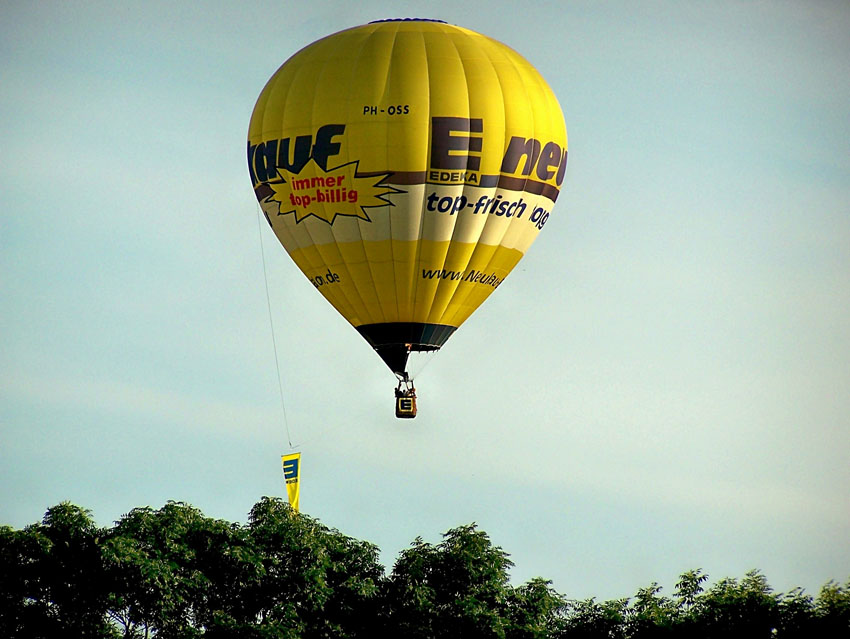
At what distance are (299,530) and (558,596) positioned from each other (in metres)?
9.04

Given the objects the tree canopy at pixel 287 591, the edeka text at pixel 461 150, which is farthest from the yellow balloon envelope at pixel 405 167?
the tree canopy at pixel 287 591

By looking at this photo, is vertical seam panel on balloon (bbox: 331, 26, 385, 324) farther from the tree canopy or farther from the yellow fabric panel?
the tree canopy

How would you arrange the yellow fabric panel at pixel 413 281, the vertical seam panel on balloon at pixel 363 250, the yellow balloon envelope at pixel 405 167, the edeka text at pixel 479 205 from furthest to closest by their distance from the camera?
the yellow fabric panel at pixel 413 281 → the vertical seam panel on balloon at pixel 363 250 → the edeka text at pixel 479 205 → the yellow balloon envelope at pixel 405 167

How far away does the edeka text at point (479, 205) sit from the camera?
66.2m

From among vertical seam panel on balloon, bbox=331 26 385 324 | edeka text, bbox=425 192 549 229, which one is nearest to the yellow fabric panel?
vertical seam panel on balloon, bbox=331 26 385 324

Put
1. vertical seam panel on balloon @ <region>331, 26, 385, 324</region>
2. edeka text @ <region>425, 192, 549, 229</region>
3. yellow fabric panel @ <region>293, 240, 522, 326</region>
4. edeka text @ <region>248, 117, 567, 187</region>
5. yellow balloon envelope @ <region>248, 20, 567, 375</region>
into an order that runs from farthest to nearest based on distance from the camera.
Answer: yellow fabric panel @ <region>293, 240, 522, 326</region>
vertical seam panel on balloon @ <region>331, 26, 385, 324</region>
edeka text @ <region>425, 192, 549, 229</region>
yellow balloon envelope @ <region>248, 20, 567, 375</region>
edeka text @ <region>248, 117, 567, 187</region>

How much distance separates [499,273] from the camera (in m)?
69.1

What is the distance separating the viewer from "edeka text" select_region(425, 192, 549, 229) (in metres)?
66.2

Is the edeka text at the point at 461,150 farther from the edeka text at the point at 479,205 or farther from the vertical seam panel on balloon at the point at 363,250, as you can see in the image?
the vertical seam panel on balloon at the point at 363,250

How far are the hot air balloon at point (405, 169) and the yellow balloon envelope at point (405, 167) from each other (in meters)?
0.03

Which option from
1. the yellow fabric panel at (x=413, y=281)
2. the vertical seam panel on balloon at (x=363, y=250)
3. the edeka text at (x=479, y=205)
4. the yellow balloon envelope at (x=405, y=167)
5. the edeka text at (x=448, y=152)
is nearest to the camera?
the edeka text at (x=448, y=152)

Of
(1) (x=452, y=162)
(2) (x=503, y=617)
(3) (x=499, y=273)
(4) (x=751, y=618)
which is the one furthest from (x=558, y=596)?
(1) (x=452, y=162)

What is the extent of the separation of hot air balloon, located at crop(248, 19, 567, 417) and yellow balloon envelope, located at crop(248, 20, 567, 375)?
3cm

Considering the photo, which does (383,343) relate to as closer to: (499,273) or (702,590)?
(499,273)
